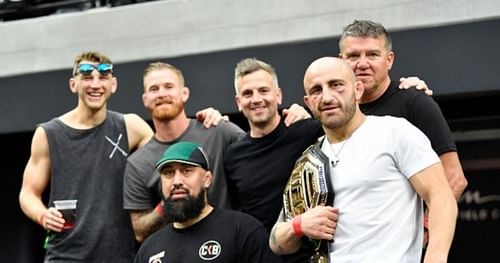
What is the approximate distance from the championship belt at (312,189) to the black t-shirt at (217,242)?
52 centimetres

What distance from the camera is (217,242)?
511 centimetres

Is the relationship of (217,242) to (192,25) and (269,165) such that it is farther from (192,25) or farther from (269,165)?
(192,25)

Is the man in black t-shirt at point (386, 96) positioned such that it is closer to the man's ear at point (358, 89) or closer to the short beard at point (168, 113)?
the man's ear at point (358, 89)

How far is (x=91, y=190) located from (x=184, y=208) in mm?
1163

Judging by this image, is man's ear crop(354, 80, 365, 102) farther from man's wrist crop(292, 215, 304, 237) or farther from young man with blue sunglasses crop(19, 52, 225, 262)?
young man with blue sunglasses crop(19, 52, 225, 262)

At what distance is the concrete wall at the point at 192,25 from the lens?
6801mm

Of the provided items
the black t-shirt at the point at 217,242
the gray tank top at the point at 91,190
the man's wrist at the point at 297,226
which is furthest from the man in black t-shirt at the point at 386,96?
the gray tank top at the point at 91,190

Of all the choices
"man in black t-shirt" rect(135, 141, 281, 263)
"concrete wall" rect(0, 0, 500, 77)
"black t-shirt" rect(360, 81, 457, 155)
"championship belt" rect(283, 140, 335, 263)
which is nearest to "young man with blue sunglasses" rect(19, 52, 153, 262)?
"man in black t-shirt" rect(135, 141, 281, 263)

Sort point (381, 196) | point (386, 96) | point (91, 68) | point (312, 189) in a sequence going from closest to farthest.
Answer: point (381, 196) → point (312, 189) → point (386, 96) → point (91, 68)

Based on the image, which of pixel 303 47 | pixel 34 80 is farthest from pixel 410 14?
pixel 34 80

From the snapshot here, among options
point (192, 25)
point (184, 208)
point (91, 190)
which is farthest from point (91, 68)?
point (192, 25)

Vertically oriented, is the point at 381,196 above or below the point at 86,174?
below

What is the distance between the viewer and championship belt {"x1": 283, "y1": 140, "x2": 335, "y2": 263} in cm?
426

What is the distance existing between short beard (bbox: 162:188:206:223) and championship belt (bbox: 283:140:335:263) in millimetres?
757
